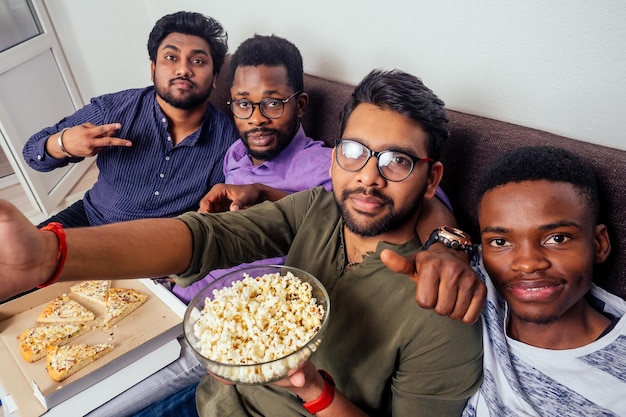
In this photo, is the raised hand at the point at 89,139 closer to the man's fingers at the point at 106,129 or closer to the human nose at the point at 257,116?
the man's fingers at the point at 106,129

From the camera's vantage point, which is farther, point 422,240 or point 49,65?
point 49,65

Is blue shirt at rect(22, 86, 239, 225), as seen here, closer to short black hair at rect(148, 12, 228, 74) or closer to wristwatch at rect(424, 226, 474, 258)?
short black hair at rect(148, 12, 228, 74)

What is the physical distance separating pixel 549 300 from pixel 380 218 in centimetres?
41

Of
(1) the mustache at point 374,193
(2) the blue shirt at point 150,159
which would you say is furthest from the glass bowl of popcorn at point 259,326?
(2) the blue shirt at point 150,159

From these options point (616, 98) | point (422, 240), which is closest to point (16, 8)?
point (422, 240)

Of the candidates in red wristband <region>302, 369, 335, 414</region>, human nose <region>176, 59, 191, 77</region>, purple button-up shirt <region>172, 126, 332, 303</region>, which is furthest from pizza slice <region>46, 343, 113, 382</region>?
human nose <region>176, 59, 191, 77</region>

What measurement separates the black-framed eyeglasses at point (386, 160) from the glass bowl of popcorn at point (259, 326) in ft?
1.03

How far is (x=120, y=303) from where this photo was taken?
136cm

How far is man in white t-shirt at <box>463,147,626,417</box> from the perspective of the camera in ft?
2.80

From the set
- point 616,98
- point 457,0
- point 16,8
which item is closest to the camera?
point 616,98

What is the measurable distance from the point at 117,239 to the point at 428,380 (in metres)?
0.76

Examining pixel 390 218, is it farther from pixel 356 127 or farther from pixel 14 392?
pixel 14 392

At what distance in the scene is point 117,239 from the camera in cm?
87

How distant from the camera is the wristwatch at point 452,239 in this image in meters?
0.96
